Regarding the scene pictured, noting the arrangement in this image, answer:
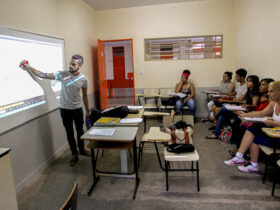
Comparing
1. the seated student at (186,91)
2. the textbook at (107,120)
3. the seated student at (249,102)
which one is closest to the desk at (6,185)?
the textbook at (107,120)

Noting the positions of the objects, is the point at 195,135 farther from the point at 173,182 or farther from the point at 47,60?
the point at 47,60

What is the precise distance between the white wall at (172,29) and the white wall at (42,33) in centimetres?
114

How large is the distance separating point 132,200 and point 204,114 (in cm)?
381

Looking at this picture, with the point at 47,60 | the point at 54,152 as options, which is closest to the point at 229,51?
the point at 47,60

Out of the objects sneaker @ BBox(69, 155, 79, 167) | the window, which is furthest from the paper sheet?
the window

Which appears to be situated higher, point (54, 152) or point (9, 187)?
point (9, 187)

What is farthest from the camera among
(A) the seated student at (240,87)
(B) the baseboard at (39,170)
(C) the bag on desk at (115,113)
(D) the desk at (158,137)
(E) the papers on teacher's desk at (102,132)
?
(A) the seated student at (240,87)

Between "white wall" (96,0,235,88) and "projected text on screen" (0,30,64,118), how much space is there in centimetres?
262

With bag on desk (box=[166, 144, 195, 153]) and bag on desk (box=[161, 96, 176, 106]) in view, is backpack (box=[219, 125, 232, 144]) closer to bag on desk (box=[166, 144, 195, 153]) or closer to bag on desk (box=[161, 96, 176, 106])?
bag on desk (box=[161, 96, 176, 106])

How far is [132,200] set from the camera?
2.23 metres

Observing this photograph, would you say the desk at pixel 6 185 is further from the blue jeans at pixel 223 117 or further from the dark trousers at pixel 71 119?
the blue jeans at pixel 223 117

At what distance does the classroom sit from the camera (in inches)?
89.0

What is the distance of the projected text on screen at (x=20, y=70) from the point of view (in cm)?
231

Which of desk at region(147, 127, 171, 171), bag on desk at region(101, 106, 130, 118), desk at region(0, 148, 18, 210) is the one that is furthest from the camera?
bag on desk at region(101, 106, 130, 118)
